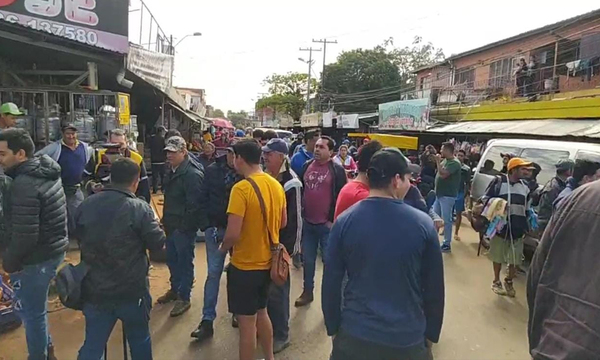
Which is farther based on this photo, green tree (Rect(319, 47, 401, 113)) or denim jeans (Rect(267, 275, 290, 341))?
green tree (Rect(319, 47, 401, 113))

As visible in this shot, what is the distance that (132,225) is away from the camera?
2.74 metres

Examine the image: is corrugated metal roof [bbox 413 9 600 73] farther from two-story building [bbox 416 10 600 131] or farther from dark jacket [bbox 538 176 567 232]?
dark jacket [bbox 538 176 567 232]

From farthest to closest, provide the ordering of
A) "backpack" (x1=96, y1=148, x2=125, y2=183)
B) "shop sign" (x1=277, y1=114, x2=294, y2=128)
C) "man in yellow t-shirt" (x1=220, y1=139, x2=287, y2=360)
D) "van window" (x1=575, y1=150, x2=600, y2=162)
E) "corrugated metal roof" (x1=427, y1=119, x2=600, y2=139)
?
"shop sign" (x1=277, y1=114, x2=294, y2=128), "corrugated metal roof" (x1=427, y1=119, x2=600, y2=139), "van window" (x1=575, y1=150, x2=600, y2=162), "backpack" (x1=96, y1=148, x2=125, y2=183), "man in yellow t-shirt" (x1=220, y1=139, x2=287, y2=360)

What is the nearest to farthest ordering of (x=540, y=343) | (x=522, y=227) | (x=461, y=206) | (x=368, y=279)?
(x=540, y=343)
(x=368, y=279)
(x=522, y=227)
(x=461, y=206)

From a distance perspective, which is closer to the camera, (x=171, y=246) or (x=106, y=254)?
(x=106, y=254)

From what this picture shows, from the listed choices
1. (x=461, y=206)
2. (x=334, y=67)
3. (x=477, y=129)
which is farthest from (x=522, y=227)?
(x=334, y=67)

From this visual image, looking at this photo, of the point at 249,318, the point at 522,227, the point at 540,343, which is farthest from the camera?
the point at 522,227

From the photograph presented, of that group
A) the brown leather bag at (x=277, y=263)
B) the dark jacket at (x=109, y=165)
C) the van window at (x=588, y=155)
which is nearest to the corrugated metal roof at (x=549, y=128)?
the van window at (x=588, y=155)

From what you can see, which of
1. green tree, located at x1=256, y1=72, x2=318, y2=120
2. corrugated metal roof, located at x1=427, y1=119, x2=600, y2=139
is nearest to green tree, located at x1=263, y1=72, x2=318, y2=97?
green tree, located at x1=256, y1=72, x2=318, y2=120

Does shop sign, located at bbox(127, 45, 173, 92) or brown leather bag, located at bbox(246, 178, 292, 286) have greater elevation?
shop sign, located at bbox(127, 45, 173, 92)

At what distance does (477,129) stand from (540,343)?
547 inches

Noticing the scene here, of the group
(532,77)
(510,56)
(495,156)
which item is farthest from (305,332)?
(510,56)

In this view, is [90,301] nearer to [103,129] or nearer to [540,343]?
[540,343]

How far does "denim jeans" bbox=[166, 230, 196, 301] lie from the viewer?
4.53 m
